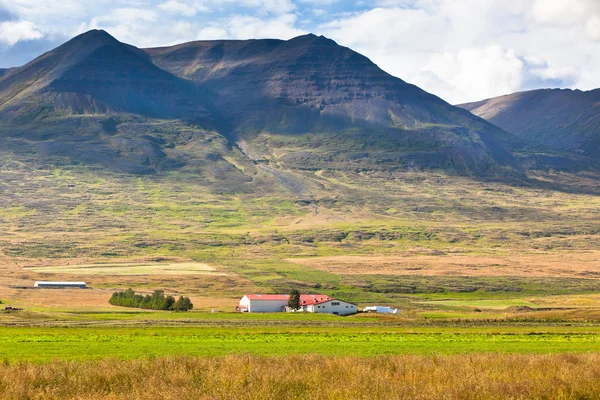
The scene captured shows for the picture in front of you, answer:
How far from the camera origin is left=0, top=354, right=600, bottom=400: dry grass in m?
23.8

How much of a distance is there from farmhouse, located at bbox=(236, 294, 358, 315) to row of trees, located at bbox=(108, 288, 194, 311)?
8.70 metres

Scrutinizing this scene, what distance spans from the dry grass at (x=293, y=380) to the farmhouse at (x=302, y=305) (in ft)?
288

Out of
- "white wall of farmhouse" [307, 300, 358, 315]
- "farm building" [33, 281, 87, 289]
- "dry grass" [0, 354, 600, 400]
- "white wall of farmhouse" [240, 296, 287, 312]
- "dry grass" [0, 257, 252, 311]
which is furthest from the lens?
"farm building" [33, 281, 87, 289]

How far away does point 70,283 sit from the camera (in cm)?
15388

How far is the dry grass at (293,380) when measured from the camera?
23844 mm

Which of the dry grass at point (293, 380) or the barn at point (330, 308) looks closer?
the dry grass at point (293, 380)

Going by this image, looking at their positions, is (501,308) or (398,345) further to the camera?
(501,308)

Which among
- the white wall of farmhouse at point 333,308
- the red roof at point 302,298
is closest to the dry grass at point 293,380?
the white wall of farmhouse at point 333,308

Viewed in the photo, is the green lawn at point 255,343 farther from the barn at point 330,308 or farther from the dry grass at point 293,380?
the barn at point 330,308

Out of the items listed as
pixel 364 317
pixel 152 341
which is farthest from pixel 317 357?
pixel 364 317

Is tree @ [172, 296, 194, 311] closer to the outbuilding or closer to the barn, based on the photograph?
the outbuilding

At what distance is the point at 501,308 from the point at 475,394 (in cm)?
10844

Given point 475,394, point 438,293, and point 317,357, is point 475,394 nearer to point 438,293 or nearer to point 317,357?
point 317,357

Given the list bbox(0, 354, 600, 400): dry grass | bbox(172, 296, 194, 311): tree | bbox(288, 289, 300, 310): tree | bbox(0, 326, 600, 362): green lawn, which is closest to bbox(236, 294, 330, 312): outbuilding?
bbox(288, 289, 300, 310): tree
